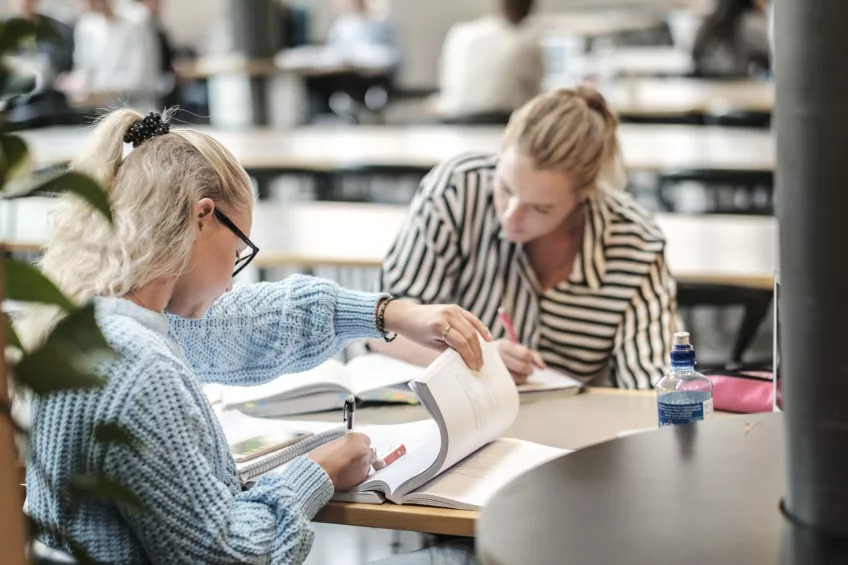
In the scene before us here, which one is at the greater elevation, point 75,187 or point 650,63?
point 650,63

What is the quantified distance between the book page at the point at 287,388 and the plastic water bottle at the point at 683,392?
0.72m

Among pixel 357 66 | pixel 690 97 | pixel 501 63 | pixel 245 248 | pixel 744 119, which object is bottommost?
pixel 245 248

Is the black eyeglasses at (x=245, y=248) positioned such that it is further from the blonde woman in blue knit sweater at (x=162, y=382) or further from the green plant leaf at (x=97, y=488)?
the green plant leaf at (x=97, y=488)

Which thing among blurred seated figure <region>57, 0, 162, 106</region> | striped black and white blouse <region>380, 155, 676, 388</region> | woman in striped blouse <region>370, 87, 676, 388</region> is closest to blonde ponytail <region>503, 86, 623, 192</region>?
woman in striped blouse <region>370, 87, 676, 388</region>

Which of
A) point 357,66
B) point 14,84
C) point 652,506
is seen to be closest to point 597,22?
point 357,66

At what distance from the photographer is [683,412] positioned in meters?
1.97

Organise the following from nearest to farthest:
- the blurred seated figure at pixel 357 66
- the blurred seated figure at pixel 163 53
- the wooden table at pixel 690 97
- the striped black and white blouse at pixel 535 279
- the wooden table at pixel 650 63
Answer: the striped black and white blouse at pixel 535 279
the wooden table at pixel 690 97
the wooden table at pixel 650 63
the blurred seated figure at pixel 163 53
the blurred seated figure at pixel 357 66

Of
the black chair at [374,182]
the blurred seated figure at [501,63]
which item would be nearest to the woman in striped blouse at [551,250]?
the black chair at [374,182]

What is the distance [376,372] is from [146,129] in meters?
0.89

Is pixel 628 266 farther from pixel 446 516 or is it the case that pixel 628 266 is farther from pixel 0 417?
pixel 0 417

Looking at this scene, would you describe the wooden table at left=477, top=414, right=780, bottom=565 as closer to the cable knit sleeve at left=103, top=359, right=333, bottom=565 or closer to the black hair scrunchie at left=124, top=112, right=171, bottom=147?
the cable knit sleeve at left=103, top=359, right=333, bottom=565

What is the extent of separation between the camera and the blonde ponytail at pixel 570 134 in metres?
2.69

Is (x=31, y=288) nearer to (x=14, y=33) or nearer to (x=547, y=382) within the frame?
(x=14, y=33)

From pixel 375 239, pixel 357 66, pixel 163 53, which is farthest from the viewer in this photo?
pixel 357 66
